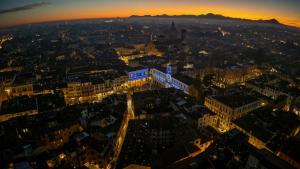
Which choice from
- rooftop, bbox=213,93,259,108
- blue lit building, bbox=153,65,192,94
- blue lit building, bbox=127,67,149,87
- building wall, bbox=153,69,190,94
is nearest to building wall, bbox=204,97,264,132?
rooftop, bbox=213,93,259,108

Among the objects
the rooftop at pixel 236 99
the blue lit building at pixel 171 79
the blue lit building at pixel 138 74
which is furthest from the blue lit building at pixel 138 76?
the rooftop at pixel 236 99

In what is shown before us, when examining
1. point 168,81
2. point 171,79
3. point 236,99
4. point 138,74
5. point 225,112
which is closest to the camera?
point 225,112

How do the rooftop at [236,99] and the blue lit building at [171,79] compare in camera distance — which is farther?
the blue lit building at [171,79]

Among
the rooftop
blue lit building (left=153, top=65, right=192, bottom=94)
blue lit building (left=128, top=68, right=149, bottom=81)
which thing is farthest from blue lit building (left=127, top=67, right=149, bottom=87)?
the rooftop

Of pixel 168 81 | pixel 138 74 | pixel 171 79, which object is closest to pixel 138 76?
pixel 138 74

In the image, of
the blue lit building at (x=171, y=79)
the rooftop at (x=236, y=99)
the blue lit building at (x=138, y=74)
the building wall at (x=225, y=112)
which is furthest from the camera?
the blue lit building at (x=138, y=74)

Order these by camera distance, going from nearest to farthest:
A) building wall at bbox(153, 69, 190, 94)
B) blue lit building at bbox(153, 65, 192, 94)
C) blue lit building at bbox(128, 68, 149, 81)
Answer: building wall at bbox(153, 69, 190, 94) → blue lit building at bbox(153, 65, 192, 94) → blue lit building at bbox(128, 68, 149, 81)

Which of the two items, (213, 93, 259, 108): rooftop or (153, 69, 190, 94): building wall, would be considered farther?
(153, 69, 190, 94): building wall

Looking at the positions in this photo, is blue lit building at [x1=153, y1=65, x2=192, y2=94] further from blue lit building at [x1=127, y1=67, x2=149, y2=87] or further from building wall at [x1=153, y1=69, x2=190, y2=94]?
blue lit building at [x1=127, y1=67, x2=149, y2=87]

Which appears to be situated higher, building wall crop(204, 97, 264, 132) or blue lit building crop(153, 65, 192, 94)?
blue lit building crop(153, 65, 192, 94)

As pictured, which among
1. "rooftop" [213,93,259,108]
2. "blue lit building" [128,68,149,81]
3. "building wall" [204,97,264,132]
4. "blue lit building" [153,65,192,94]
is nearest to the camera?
"building wall" [204,97,264,132]

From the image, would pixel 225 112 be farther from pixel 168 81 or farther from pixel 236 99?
pixel 168 81

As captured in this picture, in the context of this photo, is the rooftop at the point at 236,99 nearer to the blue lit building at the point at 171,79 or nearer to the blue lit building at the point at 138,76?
the blue lit building at the point at 171,79

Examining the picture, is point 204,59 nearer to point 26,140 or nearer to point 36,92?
point 36,92
